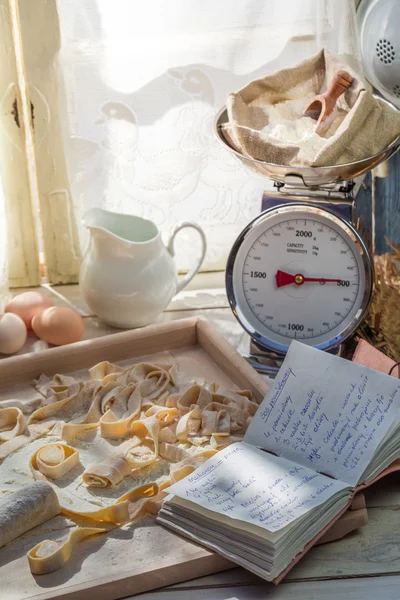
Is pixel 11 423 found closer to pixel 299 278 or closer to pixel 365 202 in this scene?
pixel 299 278

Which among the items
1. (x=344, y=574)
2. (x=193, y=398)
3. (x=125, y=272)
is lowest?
(x=344, y=574)

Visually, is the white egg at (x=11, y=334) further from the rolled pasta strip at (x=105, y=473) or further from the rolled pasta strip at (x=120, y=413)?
the rolled pasta strip at (x=105, y=473)

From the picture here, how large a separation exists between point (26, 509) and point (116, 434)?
25cm

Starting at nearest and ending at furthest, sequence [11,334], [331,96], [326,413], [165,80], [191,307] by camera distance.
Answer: [326,413] < [331,96] < [11,334] < [165,80] < [191,307]

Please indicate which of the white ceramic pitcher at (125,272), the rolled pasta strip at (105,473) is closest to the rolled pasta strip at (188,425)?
the rolled pasta strip at (105,473)

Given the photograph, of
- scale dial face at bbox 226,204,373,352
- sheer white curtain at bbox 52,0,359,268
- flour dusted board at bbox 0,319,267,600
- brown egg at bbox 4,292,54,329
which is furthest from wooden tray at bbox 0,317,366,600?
sheer white curtain at bbox 52,0,359,268

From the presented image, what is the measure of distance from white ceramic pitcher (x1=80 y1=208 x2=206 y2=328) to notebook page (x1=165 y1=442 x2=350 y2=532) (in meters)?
0.52

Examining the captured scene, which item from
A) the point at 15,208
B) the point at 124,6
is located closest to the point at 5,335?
the point at 15,208

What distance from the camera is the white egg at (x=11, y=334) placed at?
5.18 ft

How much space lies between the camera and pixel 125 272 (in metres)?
1.63

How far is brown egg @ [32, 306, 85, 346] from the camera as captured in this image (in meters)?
1.61

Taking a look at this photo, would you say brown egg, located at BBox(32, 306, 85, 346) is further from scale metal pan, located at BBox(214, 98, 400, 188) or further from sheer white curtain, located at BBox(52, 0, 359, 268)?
scale metal pan, located at BBox(214, 98, 400, 188)

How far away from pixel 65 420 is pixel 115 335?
10.0 inches

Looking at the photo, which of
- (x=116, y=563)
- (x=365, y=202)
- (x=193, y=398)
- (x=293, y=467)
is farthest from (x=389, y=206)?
(x=116, y=563)
